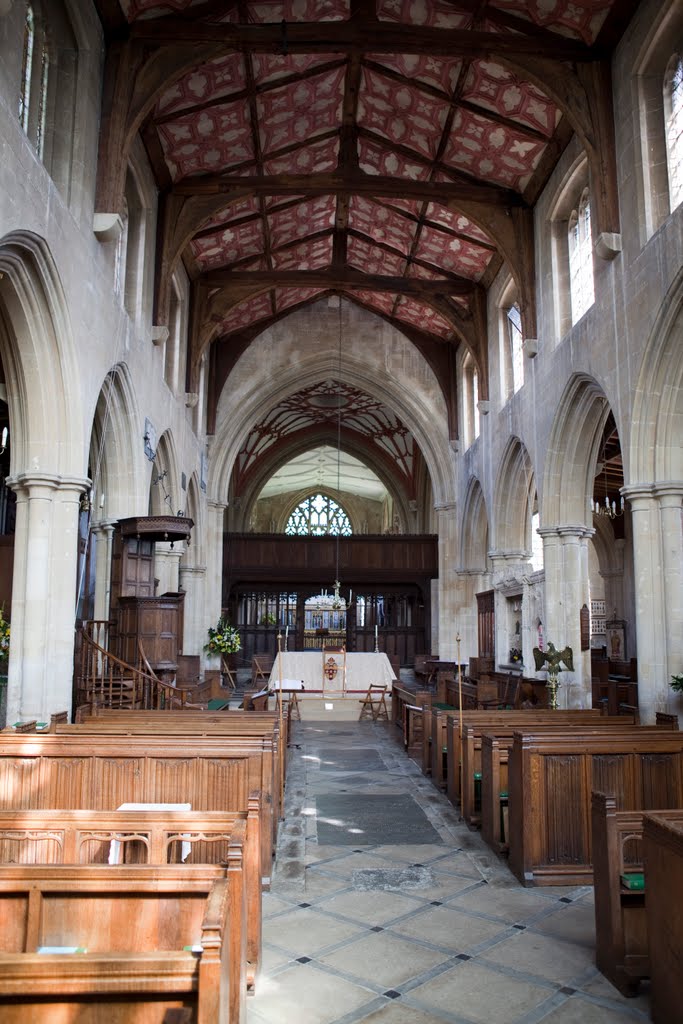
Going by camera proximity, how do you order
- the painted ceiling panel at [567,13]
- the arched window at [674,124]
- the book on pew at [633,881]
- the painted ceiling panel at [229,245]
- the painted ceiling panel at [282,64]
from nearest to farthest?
the book on pew at [633,881]
the arched window at [674,124]
the painted ceiling panel at [567,13]
the painted ceiling panel at [282,64]
the painted ceiling panel at [229,245]

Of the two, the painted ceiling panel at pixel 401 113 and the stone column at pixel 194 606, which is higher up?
the painted ceiling panel at pixel 401 113

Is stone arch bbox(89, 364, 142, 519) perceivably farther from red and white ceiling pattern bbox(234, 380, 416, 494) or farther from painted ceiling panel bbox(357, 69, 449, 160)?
red and white ceiling pattern bbox(234, 380, 416, 494)

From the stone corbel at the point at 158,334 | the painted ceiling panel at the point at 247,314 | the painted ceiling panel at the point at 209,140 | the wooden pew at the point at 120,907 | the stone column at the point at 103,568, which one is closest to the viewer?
the wooden pew at the point at 120,907

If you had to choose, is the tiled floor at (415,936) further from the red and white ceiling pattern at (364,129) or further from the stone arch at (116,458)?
the red and white ceiling pattern at (364,129)

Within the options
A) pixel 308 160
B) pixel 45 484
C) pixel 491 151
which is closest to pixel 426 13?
pixel 491 151

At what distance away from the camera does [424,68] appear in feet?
39.0

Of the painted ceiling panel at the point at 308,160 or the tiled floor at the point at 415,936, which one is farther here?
the painted ceiling panel at the point at 308,160

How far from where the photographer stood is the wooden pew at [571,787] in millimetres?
5344

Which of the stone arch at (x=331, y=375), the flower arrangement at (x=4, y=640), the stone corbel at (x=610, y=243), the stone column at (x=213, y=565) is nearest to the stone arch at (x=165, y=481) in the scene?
the stone column at (x=213, y=565)

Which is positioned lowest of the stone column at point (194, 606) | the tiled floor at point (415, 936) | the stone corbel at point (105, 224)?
the tiled floor at point (415, 936)

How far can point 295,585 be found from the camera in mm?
24266

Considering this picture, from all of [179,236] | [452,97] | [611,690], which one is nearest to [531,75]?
[452,97]

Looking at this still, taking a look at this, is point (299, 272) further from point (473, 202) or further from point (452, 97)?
point (452, 97)

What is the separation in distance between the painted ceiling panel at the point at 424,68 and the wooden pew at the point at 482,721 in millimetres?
8827
